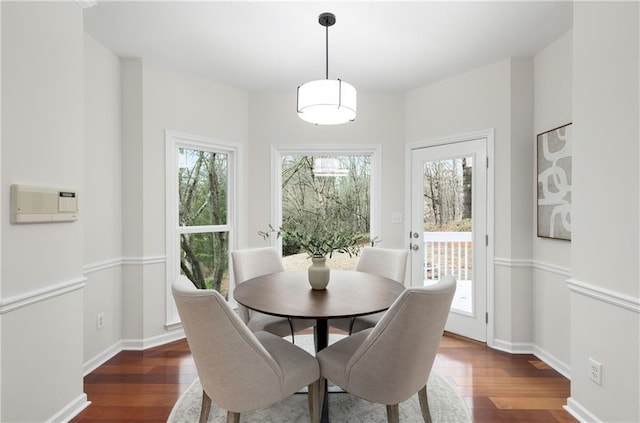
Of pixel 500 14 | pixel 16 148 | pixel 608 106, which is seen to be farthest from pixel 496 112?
pixel 16 148

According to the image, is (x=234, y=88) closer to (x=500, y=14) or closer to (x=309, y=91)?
(x=309, y=91)

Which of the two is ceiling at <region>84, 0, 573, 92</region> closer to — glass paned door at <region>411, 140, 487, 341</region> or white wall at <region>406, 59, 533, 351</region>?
white wall at <region>406, 59, 533, 351</region>

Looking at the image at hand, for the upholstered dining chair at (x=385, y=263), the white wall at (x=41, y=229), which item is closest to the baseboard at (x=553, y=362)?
the upholstered dining chair at (x=385, y=263)

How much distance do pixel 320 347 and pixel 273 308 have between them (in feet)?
1.70

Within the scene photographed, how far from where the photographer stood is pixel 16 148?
1607 mm

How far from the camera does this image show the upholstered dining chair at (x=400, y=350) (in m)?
1.41

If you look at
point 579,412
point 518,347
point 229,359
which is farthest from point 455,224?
point 229,359

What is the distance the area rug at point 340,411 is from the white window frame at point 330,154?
1803 millimetres

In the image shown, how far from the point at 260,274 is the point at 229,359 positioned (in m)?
1.35

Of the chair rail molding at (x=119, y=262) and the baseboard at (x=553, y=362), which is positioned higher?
the chair rail molding at (x=119, y=262)

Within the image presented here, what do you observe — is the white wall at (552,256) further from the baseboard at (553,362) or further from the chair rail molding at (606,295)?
the chair rail molding at (606,295)

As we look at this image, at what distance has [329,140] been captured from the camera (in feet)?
11.9

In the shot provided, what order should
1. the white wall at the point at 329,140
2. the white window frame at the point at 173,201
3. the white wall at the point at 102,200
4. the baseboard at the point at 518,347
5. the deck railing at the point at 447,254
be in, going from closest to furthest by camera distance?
the white wall at the point at 102,200, the baseboard at the point at 518,347, the white window frame at the point at 173,201, the deck railing at the point at 447,254, the white wall at the point at 329,140

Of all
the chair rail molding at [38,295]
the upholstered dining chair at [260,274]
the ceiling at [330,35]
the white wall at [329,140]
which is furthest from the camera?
the white wall at [329,140]
